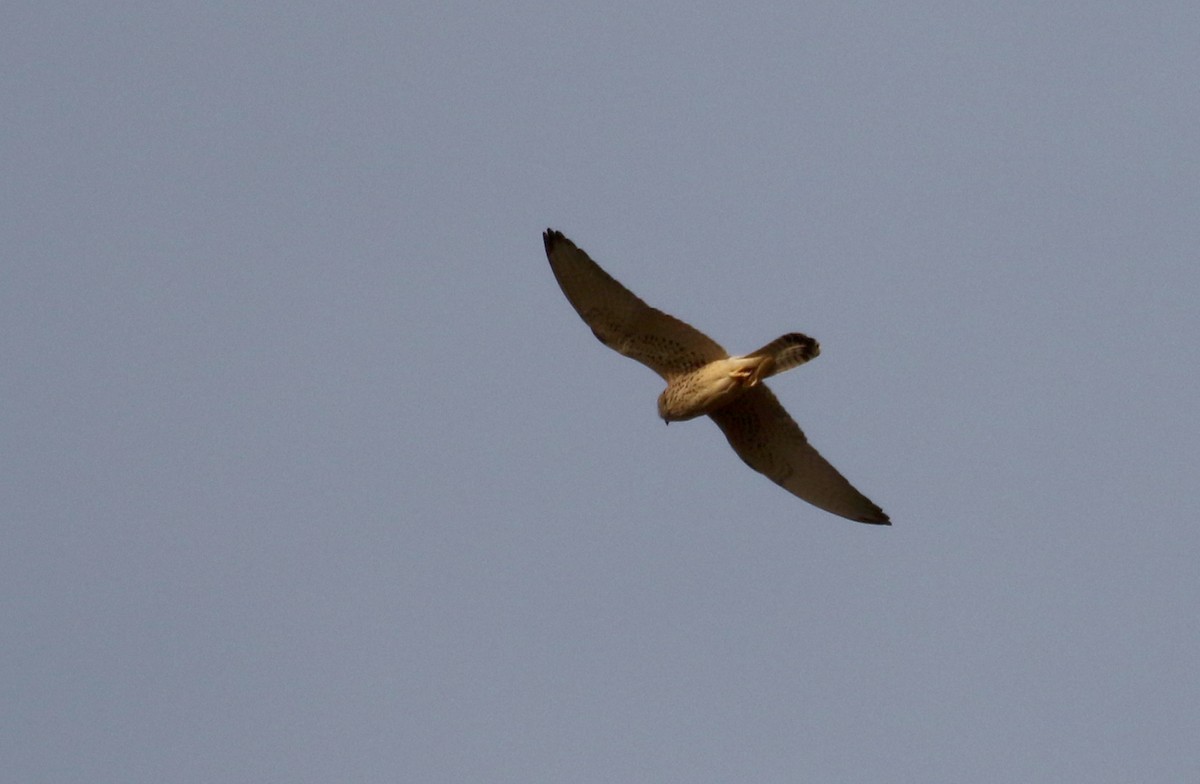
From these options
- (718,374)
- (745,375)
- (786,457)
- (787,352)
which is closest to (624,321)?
(718,374)

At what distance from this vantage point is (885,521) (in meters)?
16.2

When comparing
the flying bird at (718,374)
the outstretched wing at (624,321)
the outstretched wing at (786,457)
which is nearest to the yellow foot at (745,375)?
the flying bird at (718,374)

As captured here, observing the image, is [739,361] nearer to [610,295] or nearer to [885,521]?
[610,295]

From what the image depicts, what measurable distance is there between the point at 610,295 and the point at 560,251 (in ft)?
1.89

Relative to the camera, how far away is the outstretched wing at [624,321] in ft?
49.4

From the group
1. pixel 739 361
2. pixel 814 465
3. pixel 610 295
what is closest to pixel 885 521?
pixel 814 465

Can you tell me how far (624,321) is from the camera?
15391 mm

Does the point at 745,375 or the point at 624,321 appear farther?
the point at 624,321

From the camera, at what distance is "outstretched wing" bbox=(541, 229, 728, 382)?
49.4 ft

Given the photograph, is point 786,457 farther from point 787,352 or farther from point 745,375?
point 787,352

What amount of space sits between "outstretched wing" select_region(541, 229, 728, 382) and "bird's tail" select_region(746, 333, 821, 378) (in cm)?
50

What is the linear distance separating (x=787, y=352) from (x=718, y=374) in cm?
65

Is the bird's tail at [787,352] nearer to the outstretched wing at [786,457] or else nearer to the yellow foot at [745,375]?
the yellow foot at [745,375]

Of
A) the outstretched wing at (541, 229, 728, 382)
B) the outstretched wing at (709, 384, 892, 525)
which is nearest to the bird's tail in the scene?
the outstretched wing at (541, 229, 728, 382)
